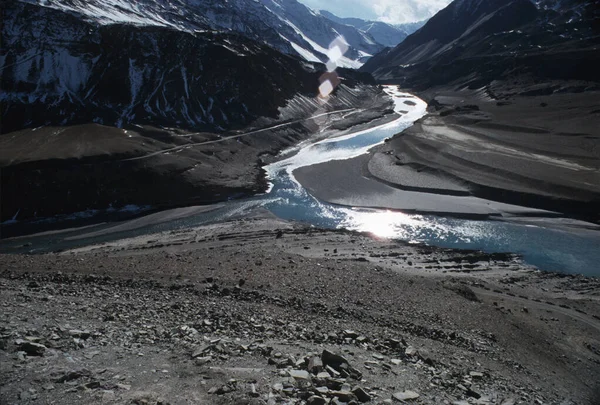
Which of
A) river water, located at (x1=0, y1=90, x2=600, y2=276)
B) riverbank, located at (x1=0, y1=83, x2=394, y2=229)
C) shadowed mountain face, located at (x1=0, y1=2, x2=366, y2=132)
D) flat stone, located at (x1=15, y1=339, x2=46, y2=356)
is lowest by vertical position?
river water, located at (x1=0, y1=90, x2=600, y2=276)

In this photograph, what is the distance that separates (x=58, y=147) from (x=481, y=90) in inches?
4790

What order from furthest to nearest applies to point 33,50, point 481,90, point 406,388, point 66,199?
point 481,90 < point 33,50 < point 66,199 < point 406,388

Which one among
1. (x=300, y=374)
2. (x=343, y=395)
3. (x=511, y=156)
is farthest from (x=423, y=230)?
(x=343, y=395)

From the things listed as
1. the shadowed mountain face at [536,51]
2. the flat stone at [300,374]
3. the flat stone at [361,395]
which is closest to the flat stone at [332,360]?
the flat stone at [300,374]

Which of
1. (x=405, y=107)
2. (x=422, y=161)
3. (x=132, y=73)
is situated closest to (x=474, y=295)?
(x=422, y=161)

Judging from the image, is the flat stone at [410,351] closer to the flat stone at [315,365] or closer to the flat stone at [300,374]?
the flat stone at [315,365]

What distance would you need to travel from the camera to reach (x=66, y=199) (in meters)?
48.0

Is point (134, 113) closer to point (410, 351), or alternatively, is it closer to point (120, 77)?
point (120, 77)

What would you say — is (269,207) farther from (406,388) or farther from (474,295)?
(406,388)

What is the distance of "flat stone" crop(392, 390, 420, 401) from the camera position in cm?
1150

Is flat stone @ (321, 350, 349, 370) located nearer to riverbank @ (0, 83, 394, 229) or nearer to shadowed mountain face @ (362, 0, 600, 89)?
riverbank @ (0, 83, 394, 229)

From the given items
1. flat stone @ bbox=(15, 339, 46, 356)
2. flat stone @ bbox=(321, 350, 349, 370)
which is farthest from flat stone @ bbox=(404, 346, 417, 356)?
flat stone @ bbox=(15, 339, 46, 356)

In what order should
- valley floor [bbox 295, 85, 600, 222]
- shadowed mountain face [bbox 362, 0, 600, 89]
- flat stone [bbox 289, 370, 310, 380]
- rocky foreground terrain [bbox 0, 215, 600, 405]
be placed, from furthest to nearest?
shadowed mountain face [bbox 362, 0, 600, 89] < valley floor [bbox 295, 85, 600, 222] < flat stone [bbox 289, 370, 310, 380] < rocky foreground terrain [bbox 0, 215, 600, 405]

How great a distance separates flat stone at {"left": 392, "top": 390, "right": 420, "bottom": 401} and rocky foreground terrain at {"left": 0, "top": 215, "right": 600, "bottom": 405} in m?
0.04
